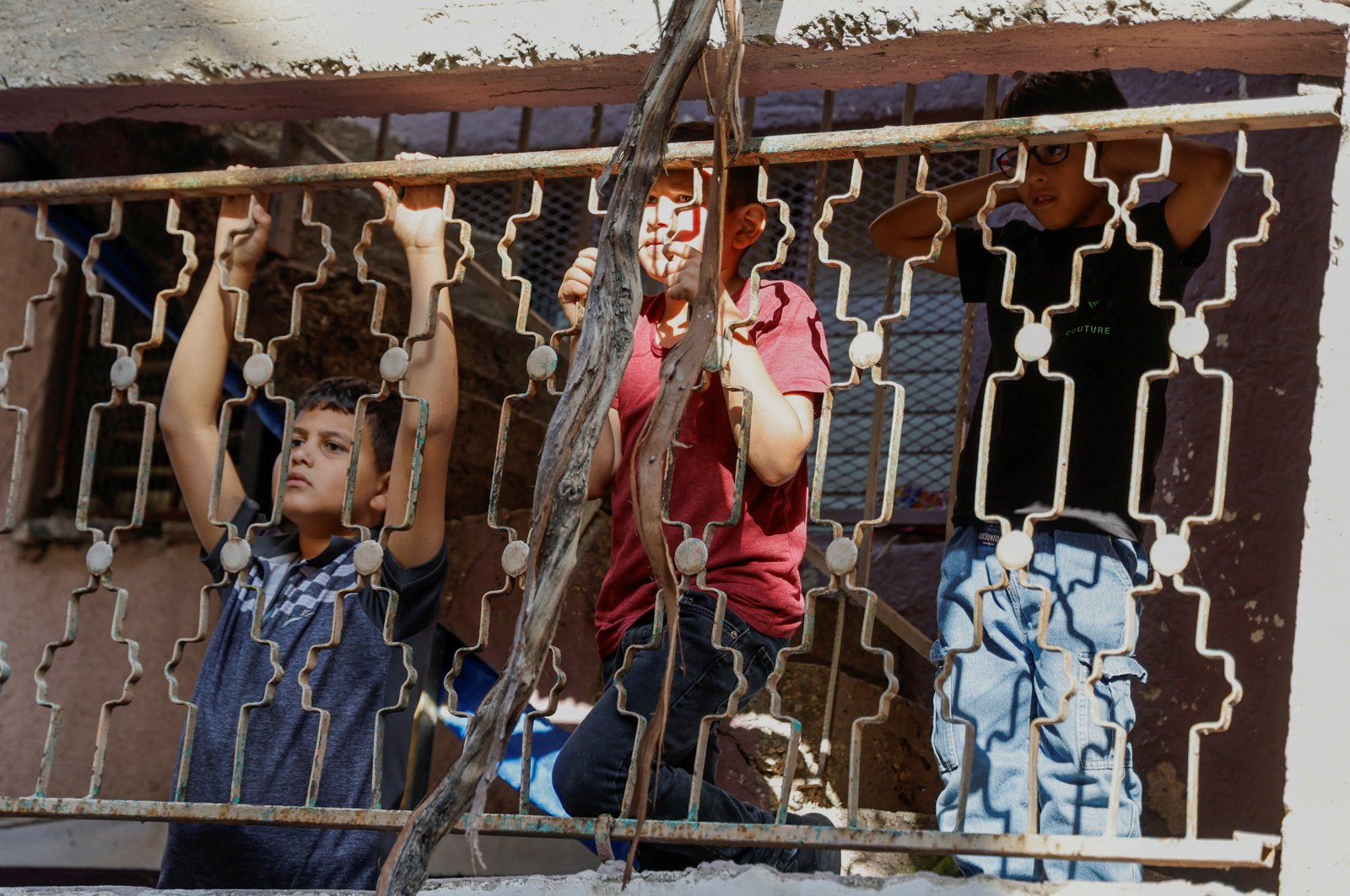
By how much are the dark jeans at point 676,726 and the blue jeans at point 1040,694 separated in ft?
1.15

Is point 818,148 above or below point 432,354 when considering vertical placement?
above

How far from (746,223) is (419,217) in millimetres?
615

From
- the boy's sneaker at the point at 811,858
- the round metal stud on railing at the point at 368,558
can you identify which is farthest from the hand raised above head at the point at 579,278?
the boy's sneaker at the point at 811,858

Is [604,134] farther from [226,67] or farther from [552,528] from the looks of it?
[552,528]

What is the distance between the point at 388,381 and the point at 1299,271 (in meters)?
2.43

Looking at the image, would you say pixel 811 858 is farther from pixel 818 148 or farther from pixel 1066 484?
pixel 818 148

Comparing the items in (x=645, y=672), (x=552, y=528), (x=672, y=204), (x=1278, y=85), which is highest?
(x=1278, y=85)

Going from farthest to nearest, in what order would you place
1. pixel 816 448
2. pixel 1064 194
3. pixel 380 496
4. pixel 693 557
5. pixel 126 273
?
pixel 126 273 → pixel 380 496 → pixel 1064 194 → pixel 816 448 → pixel 693 557

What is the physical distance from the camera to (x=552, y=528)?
213 cm

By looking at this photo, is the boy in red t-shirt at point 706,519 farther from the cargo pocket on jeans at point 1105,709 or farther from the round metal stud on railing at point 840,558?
the cargo pocket on jeans at point 1105,709

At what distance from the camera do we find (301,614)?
3.19 meters

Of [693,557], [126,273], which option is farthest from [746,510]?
[126,273]

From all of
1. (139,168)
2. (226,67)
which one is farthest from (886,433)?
(226,67)

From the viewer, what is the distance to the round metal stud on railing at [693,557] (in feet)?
8.36
